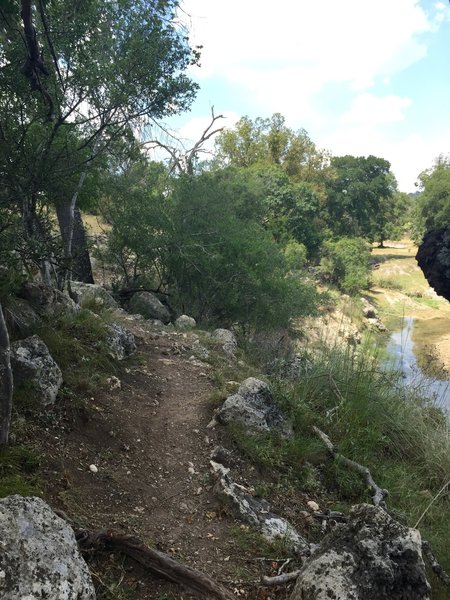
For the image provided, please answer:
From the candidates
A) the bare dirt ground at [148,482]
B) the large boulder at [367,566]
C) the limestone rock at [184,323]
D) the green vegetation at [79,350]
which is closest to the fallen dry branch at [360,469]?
the bare dirt ground at [148,482]

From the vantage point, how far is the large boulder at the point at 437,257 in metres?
15.7

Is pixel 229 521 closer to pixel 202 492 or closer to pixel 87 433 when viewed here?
pixel 202 492

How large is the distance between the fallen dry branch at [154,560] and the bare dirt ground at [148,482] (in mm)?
51

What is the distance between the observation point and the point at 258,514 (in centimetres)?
340

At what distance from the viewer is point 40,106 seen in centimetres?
398

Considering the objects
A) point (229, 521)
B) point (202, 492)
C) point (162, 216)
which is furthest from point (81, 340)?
point (162, 216)

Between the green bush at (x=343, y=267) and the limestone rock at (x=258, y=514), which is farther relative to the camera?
the green bush at (x=343, y=267)

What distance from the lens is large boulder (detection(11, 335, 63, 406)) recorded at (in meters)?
3.61

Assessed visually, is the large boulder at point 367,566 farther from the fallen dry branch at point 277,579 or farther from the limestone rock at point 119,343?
the limestone rock at point 119,343

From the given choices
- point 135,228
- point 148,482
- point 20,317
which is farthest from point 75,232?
point 148,482

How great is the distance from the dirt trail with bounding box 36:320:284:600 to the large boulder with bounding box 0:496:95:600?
52cm

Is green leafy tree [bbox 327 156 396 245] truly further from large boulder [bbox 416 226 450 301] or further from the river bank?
large boulder [bbox 416 226 450 301]

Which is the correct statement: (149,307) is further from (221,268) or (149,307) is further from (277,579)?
(277,579)

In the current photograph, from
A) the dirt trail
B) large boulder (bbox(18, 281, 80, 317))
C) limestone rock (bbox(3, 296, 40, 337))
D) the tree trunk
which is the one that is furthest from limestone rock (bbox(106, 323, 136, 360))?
the tree trunk
